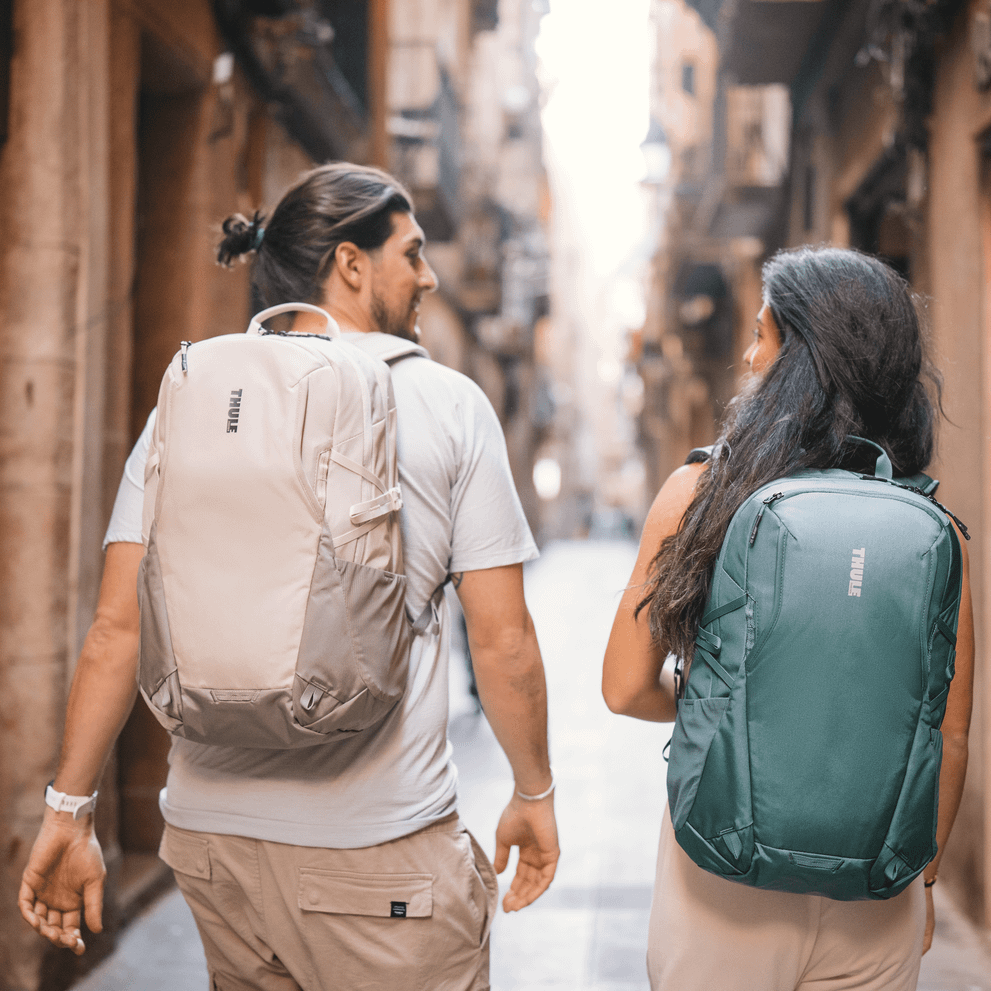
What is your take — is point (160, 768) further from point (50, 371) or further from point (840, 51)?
point (840, 51)

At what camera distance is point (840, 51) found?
26.2 ft

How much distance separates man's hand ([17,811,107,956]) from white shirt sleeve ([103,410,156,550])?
542 mm

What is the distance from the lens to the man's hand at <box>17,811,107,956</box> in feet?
7.27

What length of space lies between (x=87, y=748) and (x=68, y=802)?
0.11m

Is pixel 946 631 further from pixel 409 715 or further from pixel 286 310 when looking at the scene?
pixel 286 310

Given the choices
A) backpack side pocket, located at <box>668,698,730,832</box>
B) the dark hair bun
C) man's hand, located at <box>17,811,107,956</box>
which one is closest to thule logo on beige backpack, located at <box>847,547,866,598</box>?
backpack side pocket, located at <box>668,698,730,832</box>

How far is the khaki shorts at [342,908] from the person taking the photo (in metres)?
2.06

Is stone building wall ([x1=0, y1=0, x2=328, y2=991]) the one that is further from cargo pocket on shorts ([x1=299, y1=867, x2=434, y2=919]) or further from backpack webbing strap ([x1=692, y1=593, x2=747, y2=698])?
backpack webbing strap ([x1=692, y1=593, x2=747, y2=698])

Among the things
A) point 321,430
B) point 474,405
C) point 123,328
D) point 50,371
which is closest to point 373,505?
point 321,430

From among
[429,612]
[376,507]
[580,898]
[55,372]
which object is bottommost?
[580,898]

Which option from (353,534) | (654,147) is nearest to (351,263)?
(353,534)

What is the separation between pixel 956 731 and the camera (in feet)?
6.51

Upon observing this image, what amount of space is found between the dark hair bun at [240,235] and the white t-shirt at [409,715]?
18.5 inches

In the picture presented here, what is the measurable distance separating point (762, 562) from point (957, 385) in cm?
389
